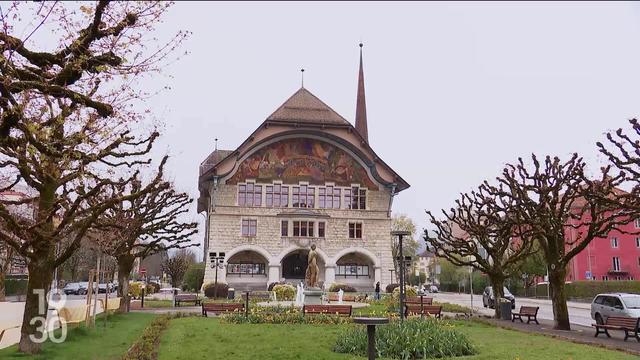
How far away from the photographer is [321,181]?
5175 centimetres

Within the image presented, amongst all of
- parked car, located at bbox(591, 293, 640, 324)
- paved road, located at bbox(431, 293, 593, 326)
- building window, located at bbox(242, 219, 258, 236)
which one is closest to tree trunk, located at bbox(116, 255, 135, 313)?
paved road, located at bbox(431, 293, 593, 326)

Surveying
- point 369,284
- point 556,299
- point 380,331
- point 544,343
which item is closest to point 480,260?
point 556,299

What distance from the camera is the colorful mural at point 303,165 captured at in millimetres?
50688

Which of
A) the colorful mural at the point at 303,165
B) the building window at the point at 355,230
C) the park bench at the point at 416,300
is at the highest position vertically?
the colorful mural at the point at 303,165

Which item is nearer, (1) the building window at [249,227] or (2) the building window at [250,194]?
(1) the building window at [249,227]

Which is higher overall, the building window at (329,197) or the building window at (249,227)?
the building window at (329,197)

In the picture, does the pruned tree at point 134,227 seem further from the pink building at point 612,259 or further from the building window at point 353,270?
the pink building at point 612,259

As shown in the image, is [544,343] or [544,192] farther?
[544,192]

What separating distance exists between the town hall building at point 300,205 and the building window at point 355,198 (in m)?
0.09

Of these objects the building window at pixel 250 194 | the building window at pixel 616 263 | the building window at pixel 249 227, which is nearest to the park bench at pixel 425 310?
the building window at pixel 249 227

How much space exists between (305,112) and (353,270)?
15970mm

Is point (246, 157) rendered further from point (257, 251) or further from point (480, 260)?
point (480, 260)

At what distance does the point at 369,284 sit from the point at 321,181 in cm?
1062

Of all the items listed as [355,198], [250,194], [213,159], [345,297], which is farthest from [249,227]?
[213,159]
